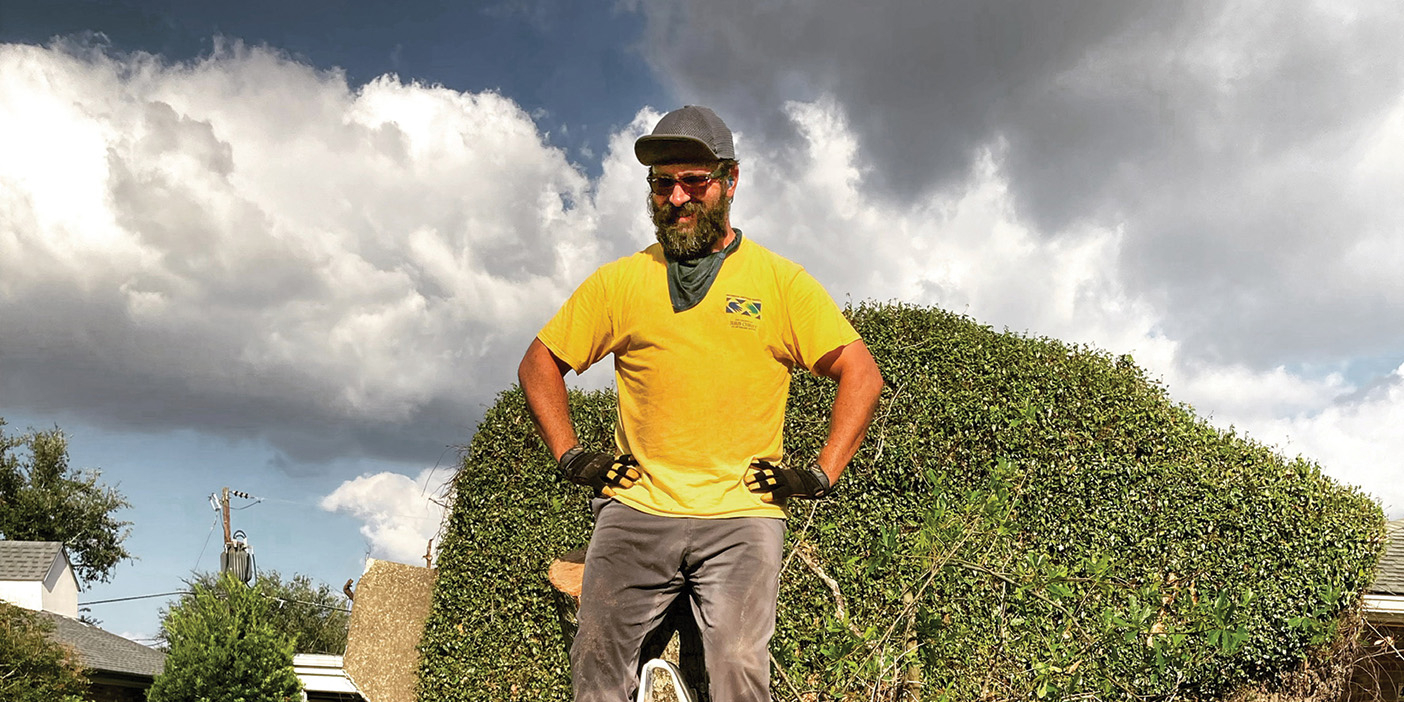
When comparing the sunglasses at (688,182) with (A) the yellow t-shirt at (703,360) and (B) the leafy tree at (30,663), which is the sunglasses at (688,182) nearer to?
(A) the yellow t-shirt at (703,360)

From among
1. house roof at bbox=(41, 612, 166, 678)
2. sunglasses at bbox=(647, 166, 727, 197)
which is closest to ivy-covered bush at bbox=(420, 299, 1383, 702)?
sunglasses at bbox=(647, 166, 727, 197)

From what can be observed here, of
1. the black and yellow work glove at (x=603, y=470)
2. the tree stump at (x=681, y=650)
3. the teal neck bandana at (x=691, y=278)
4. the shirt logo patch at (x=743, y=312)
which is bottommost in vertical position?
the tree stump at (x=681, y=650)

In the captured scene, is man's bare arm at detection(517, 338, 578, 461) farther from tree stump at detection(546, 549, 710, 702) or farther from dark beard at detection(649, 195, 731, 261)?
tree stump at detection(546, 549, 710, 702)

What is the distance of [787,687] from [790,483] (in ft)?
8.48

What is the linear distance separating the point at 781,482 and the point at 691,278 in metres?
0.64

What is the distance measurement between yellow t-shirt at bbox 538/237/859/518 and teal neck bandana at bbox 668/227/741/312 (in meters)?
0.02

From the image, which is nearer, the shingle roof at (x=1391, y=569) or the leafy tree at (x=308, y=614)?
the shingle roof at (x=1391, y=569)

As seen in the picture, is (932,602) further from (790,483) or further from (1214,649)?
(790,483)

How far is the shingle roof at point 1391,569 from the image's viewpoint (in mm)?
7754

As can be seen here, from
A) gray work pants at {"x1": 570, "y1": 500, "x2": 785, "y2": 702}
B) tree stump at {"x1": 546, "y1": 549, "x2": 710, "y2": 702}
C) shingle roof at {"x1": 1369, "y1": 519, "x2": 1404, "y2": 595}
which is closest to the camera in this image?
gray work pants at {"x1": 570, "y1": 500, "x2": 785, "y2": 702}

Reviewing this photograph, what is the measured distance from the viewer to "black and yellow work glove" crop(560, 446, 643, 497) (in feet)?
9.59

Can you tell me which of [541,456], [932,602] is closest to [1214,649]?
[932,602]

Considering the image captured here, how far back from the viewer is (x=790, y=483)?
2855 millimetres

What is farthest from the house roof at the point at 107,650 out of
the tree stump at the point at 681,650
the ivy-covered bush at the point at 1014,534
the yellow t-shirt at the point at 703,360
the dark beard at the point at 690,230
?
the dark beard at the point at 690,230
